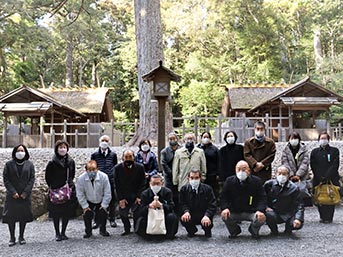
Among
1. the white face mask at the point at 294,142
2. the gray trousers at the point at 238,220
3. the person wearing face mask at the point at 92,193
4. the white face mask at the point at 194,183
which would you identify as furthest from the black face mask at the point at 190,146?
the white face mask at the point at 294,142

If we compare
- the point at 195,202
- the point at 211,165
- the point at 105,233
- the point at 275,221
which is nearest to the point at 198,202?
the point at 195,202

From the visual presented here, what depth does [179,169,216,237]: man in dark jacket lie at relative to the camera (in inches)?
197

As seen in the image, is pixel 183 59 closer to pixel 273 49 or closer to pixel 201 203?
pixel 273 49

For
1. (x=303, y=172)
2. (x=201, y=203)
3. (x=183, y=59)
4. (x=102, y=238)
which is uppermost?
(x=183, y=59)

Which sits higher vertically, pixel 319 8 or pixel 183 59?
pixel 319 8

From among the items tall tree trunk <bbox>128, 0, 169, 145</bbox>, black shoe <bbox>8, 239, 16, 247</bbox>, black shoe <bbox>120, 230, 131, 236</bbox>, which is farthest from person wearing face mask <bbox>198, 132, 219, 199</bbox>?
tall tree trunk <bbox>128, 0, 169, 145</bbox>

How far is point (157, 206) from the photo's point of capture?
16.1 ft

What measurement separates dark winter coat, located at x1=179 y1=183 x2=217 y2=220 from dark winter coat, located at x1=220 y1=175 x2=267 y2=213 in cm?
17

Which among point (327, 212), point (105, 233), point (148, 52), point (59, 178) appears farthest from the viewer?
point (148, 52)

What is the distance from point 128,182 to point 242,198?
5.29ft

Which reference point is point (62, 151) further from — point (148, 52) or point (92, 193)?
point (148, 52)

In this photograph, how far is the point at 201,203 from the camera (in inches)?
200

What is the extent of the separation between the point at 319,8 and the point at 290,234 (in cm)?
2402

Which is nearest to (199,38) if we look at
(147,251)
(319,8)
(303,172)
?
(319,8)
